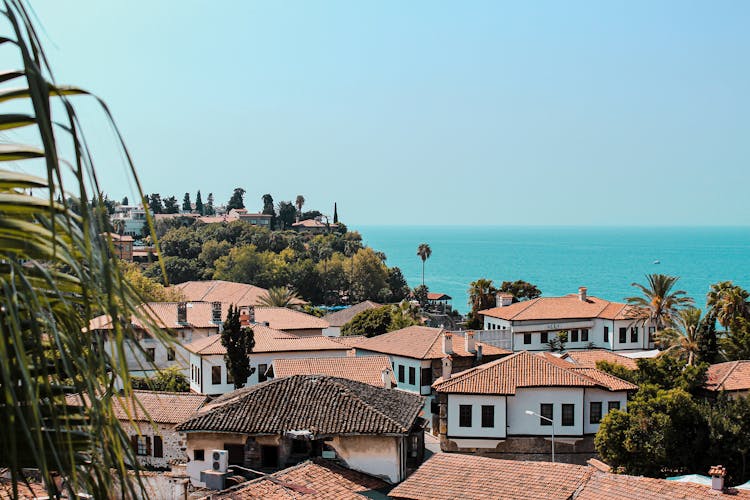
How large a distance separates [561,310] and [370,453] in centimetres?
3877

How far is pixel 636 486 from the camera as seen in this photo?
2341 centimetres

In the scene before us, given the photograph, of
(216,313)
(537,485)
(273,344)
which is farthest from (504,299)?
(537,485)

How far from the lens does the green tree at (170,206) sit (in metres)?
185

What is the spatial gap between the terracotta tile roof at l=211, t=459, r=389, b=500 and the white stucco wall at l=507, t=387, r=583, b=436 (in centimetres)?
1536

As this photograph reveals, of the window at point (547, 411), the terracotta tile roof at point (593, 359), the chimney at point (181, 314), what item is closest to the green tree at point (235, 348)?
the chimney at point (181, 314)

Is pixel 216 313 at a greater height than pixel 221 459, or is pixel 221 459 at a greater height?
pixel 221 459

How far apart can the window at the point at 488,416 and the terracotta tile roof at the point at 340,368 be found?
16.3ft

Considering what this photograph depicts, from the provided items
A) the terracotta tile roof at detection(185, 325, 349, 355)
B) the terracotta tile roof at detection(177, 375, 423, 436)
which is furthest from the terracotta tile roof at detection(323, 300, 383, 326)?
the terracotta tile roof at detection(177, 375, 423, 436)

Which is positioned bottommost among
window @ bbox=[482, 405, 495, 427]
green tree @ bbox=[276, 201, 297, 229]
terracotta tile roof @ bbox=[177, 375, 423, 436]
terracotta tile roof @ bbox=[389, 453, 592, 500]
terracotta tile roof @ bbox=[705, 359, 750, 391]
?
window @ bbox=[482, 405, 495, 427]

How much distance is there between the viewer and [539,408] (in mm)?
39844

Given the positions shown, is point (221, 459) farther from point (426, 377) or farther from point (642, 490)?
point (426, 377)

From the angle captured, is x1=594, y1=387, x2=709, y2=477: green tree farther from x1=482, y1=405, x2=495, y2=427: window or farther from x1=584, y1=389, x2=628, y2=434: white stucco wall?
x1=482, y1=405, x2=495, y2=427: window

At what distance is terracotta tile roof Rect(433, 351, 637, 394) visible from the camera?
39.7 meters

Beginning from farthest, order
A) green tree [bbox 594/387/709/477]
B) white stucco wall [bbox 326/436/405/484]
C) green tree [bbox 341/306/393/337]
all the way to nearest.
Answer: green tree [bbox 341/306/393/337], green tree [bbox 594/387/709/477], white stucco wall [bbox 326/436/405/484]
